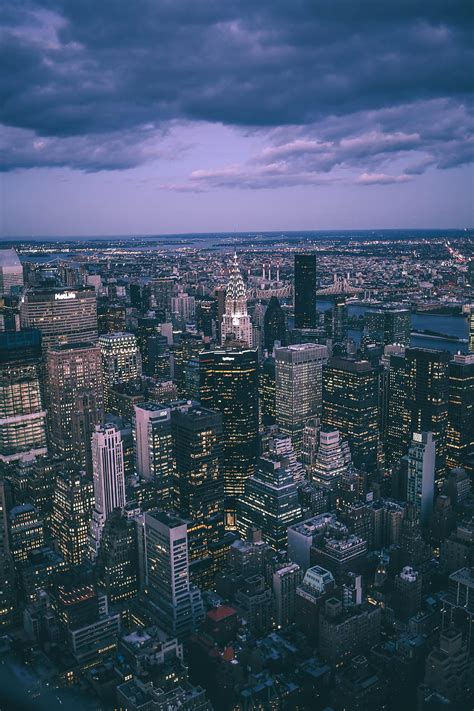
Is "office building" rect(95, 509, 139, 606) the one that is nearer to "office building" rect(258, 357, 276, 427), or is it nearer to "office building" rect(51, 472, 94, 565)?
"office building" rect(51, 472, 94, 565)

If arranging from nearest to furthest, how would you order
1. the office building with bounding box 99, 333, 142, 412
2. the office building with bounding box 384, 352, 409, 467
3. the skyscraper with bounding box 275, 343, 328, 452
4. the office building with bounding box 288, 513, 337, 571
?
the office building with bounding box 288, 513, 337, 571 → the office building with bounding box 384, 352, 409, 467 → the skyscraper with bounding box 275, 343, 328, 452 → the office building with bounding box 99, 333, 142, 412

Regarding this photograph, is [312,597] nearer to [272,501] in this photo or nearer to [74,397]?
[272,501]

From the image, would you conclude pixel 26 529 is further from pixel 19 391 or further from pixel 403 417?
pixel 403 417

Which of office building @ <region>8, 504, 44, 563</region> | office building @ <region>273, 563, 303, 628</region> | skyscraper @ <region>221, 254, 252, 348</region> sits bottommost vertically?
office building @ <region>273, 563, 303, 628</region>

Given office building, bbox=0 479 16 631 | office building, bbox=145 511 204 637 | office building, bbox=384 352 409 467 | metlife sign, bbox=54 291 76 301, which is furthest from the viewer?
metlife sign, bbox=54 291 76 301

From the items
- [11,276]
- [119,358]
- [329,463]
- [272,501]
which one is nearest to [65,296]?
[119,358]

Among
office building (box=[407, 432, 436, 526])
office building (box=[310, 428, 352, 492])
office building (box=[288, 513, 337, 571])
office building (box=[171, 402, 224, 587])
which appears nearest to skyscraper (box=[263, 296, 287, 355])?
office building (box=[310, 428, 352, 492])
